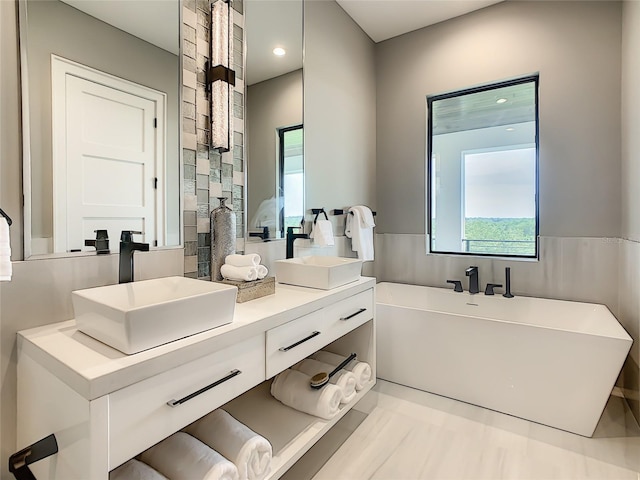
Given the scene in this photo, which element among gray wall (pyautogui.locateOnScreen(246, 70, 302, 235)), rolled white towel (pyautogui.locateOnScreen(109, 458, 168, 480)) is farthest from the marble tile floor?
gray wall (pyautogui.locateOnScreen(246, 70, 302, 235))

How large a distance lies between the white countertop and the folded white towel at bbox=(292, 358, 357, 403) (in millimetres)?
626

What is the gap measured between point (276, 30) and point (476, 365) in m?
2.39

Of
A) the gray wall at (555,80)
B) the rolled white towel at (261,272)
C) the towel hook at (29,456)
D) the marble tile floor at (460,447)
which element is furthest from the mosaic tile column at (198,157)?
the gray wall at (555,80)

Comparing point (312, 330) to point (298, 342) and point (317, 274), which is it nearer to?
point (298, 342)

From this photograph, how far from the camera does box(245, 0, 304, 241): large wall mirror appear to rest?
192 centimetres

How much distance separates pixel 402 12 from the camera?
2.79m

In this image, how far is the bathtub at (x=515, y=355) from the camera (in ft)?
6.11

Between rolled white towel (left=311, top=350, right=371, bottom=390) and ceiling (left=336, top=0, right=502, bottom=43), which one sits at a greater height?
ceiling (left=336, top=0, right=502, bottom=43)

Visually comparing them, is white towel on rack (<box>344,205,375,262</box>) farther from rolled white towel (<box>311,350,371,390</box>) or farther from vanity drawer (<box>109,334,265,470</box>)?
vanity drawer (<box>109,334,265,470</box>)

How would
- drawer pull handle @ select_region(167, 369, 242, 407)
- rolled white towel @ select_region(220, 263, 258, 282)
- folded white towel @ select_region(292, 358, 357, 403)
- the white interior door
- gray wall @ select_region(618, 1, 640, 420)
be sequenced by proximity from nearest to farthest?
drawer pull handle @ select_region(167, 369, 242, 407) → the white interior door → rolled white towel @ select_region(220, 263, 258, 282) → folded white towel @ select_region(292, 358, 357, 403) → gray wall @ select_region(618, 1, 640, 420)

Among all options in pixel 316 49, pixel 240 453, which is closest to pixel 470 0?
pixel 316 49

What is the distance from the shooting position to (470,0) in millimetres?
2656

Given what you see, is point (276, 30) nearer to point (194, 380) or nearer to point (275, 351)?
point (275, 351)

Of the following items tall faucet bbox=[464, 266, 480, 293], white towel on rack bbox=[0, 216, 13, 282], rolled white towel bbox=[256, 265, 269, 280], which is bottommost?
tall faucet bbox=[464, 266, 480, 293]
